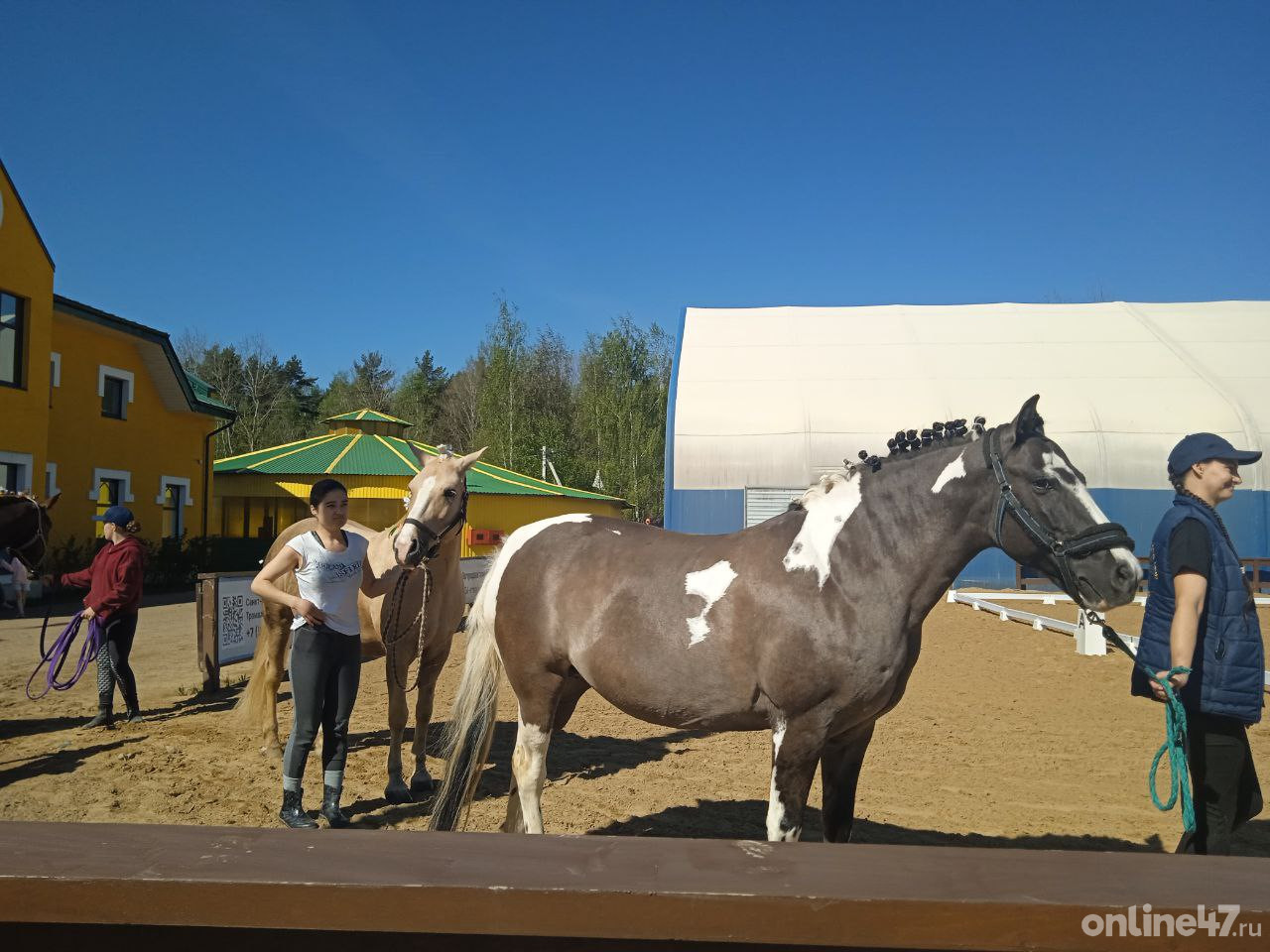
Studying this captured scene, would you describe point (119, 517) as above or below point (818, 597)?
above

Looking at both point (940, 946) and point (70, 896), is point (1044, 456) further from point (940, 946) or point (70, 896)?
point (70, 896)

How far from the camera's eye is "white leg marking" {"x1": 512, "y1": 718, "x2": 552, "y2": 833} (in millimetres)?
3615

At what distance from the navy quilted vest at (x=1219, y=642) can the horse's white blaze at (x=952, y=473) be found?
68 centimetres

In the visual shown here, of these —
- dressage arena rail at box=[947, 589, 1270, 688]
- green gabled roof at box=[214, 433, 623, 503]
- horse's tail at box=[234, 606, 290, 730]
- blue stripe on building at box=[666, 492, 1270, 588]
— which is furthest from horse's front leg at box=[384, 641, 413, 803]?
green gabled roof at box=[214, 433, 623, 503]

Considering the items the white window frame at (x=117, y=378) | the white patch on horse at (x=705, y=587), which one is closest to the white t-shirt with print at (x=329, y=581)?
the white patch on horse at (x=705, y=587)

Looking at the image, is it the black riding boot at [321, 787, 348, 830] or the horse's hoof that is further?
the horse's hoof

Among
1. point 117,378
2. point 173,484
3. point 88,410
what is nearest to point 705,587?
point 88,410

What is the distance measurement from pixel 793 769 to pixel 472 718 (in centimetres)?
178

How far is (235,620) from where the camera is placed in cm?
851

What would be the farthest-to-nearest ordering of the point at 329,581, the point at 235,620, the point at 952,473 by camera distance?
the point at 235,620 < the point at 329,581 < the point at 952,473

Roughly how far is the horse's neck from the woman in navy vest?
617 mm

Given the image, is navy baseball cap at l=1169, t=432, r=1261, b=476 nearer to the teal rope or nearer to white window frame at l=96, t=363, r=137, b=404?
the teal rope

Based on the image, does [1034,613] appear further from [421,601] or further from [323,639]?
[323,639]

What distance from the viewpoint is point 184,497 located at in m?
22.1
